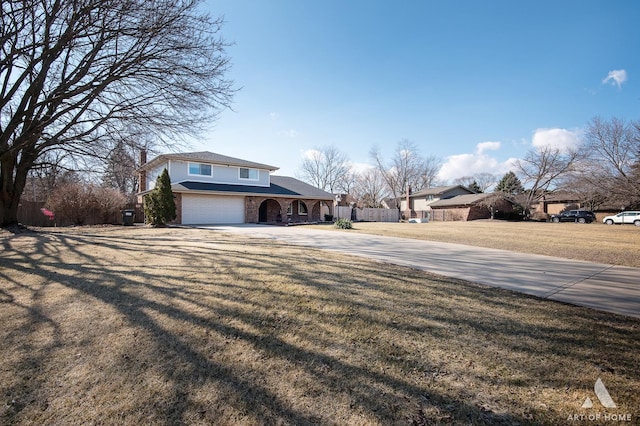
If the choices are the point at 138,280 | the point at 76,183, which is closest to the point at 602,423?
the point at 138,280

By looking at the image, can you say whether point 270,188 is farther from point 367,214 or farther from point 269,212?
point 367,214

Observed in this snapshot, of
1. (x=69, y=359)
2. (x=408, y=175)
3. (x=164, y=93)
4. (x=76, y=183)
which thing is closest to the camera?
(x=69, y=359)

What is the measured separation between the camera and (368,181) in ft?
181

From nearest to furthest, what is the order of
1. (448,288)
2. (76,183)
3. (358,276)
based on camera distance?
(448,288) < (358,276) < (76,183)

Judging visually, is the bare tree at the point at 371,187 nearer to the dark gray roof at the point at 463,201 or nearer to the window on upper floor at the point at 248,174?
the dark gray roof at the point at 463,201

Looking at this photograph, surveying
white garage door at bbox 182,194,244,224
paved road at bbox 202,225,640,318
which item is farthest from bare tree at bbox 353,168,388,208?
paved road at bbox 202,225,640,318

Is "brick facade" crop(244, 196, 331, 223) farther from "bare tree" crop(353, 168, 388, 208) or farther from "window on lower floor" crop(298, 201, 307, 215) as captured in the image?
"bare tree" crop(353, 168, 388, 208)

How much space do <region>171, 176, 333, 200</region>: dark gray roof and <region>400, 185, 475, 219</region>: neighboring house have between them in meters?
21.7

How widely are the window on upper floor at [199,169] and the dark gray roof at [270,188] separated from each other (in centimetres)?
80

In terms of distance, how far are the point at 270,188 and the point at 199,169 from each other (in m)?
5.92

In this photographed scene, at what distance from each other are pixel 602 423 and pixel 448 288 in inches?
110

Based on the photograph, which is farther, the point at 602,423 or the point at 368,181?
the point at 368,181

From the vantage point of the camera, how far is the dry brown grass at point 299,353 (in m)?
2.21

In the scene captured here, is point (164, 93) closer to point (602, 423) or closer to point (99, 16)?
point (99, 16)
